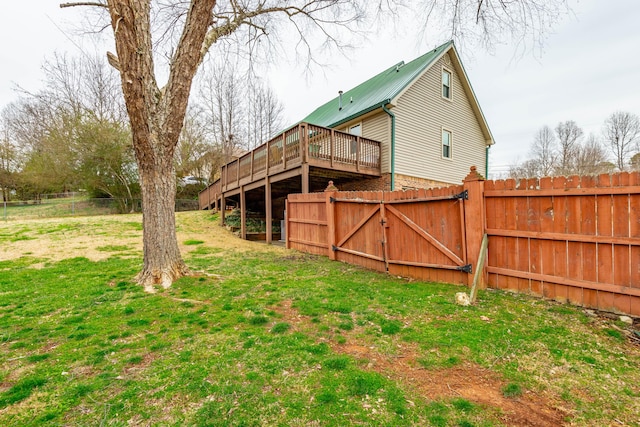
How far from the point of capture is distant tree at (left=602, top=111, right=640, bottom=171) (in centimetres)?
2890

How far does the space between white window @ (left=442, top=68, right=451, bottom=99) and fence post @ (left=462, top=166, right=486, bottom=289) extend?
10.4m

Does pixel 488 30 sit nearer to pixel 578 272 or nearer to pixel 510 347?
pixel 578 272

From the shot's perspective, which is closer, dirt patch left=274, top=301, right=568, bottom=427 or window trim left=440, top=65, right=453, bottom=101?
dirt patch left=274, top=301, right=568, bottom=427

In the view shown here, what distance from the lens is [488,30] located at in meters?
4.73

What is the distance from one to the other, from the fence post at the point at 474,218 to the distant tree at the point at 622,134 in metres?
37.4

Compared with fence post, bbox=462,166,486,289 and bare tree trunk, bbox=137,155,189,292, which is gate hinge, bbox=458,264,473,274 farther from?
bare tree trunk, bbox=137,155,189,292

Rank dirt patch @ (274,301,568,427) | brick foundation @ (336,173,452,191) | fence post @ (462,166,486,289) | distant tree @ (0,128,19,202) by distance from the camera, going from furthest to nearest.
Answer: distant tree @ (0,128,19,202) < brick foundation @ (336,173,452,191) < fence post @ (462,166,486,289) < dirt patch @ (274,301,568,427)

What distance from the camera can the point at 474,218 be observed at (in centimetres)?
431

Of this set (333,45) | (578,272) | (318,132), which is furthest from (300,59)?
(578,272)

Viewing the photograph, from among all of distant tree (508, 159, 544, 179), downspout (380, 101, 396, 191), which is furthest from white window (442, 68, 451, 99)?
distant tree (508, 159, 544, 179)

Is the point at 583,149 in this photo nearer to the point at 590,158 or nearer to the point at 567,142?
the point at 590,158

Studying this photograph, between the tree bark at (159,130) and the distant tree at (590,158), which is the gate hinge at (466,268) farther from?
the distant tree at (590,158)

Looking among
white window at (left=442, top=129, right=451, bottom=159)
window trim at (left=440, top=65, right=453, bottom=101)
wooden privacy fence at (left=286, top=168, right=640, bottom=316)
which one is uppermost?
window trim at (left=440, top=65, right=453, bottom=101)

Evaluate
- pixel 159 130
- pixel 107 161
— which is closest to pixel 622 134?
pixel 159 130
